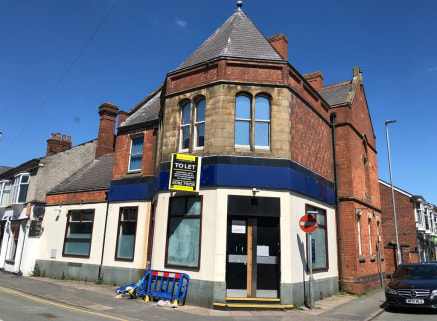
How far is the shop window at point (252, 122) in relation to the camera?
1214cm

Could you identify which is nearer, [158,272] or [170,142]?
[158,272]

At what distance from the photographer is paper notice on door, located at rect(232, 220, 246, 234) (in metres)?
11.1

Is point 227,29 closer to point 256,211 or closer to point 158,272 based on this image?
point 256,211

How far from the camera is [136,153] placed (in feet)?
54.5

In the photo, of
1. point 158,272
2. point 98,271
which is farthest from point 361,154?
point 98,271

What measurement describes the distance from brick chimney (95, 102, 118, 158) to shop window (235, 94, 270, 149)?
13.9 meters

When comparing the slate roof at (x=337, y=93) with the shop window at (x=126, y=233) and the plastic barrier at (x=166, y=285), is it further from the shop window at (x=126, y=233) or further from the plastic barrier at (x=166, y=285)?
the plastic barrier at (x=166, y=285)

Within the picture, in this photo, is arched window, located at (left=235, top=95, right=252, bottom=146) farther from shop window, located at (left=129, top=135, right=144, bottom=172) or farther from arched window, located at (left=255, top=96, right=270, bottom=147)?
shop window, located at (left=129, top=135, right=144, bottom=172)

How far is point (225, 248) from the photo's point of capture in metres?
10.7

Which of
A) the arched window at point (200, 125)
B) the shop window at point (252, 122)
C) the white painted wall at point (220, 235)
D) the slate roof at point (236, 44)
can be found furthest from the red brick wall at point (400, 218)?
the arched window at point (200, 125)

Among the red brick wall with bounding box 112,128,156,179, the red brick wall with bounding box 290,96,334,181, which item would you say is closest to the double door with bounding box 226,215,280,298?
the red brick wall with bounding box 290,96,334,181

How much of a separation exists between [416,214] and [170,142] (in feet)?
105

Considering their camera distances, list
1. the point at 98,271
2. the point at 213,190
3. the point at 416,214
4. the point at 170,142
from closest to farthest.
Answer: the point at 213,190
the point at 170,142
the point at 98,271
the point at 416,214

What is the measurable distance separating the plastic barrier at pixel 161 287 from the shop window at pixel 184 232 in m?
0.44
